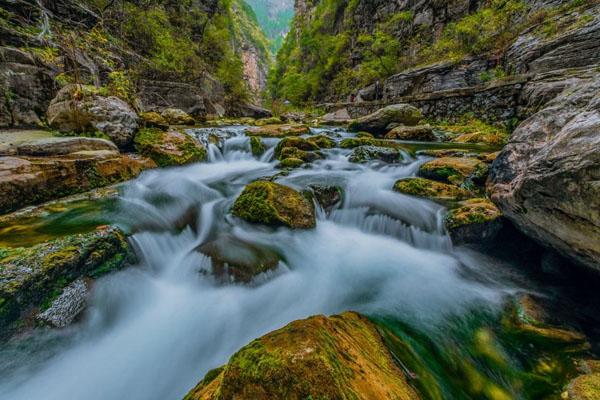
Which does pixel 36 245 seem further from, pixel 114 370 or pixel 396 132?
pixel 396 132

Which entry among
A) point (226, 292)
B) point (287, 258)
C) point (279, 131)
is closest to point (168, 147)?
point (287, 258)

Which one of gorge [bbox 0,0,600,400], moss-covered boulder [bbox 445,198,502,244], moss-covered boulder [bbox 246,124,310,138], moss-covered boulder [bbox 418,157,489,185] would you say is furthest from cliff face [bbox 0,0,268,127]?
moss-covered boulder [bbox 418,157,489,185]

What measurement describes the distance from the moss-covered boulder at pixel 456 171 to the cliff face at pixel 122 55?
7.65 m

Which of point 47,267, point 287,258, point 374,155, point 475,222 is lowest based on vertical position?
point 287,258

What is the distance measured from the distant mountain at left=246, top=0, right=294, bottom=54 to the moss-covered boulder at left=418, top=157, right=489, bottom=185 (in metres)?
121

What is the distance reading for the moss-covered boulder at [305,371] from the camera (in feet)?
3.61

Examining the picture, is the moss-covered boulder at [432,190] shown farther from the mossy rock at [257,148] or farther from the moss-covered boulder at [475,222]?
the mossy rock at [257,148]

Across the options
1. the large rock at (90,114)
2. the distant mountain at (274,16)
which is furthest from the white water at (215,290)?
the distant mountain at (274,16)

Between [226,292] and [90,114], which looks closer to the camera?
[226,292]

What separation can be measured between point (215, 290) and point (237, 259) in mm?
473

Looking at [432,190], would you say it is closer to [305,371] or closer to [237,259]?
[237,259]

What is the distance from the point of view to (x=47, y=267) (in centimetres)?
218

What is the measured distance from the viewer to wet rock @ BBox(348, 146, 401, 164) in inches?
280

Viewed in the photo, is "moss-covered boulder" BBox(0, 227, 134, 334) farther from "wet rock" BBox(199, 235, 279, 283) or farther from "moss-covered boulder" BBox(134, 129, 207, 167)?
"moss-covered boulder" BBox(134, 129, 207, 167)
